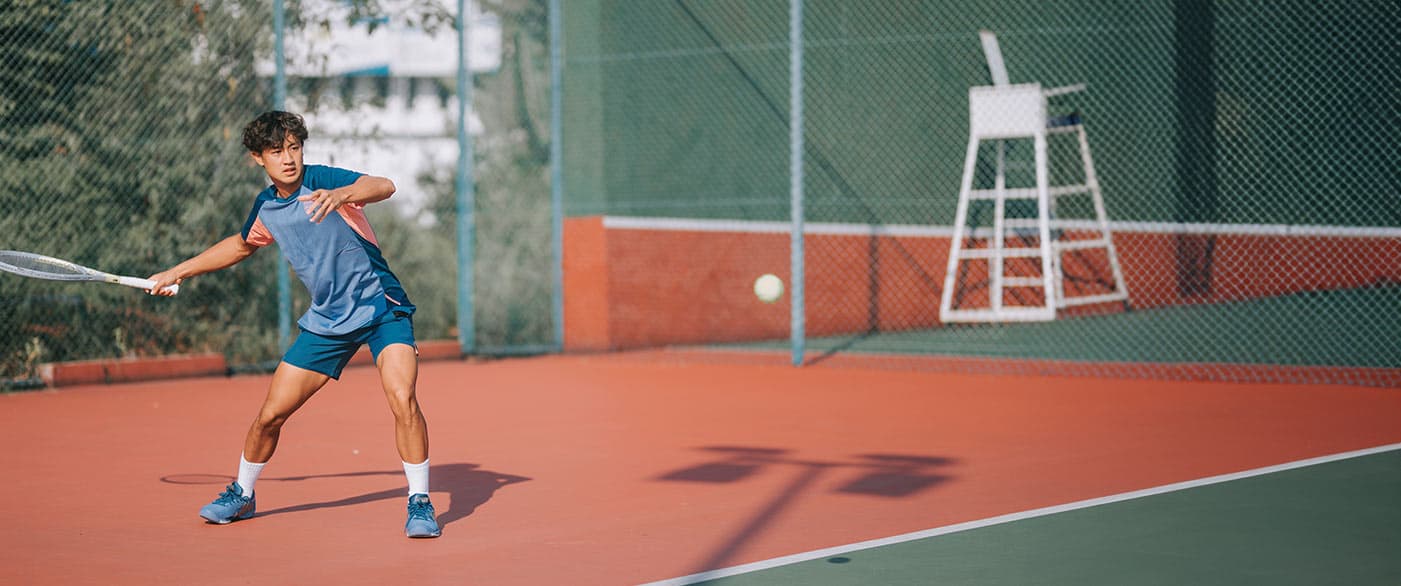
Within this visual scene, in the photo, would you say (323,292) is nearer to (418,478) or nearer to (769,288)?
(418,478)

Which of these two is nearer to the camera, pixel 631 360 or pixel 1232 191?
pixel 631 360

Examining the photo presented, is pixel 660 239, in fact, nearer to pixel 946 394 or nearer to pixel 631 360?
pixel 631 360

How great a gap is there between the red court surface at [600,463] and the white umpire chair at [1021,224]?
2.47 m

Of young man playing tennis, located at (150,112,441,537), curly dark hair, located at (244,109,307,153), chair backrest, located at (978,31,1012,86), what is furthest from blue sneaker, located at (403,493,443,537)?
chair backrest, located at (978,31,1012,86)

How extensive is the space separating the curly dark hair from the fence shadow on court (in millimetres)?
2302

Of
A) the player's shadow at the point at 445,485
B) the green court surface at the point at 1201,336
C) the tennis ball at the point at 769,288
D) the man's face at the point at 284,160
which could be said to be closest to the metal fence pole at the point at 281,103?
the tennis ball at the point at 769,288

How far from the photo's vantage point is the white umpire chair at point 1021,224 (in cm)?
1441

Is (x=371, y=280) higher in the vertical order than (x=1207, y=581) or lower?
higher

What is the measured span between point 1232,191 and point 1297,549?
10444 millimetres

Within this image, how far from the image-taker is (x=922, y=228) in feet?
51.8

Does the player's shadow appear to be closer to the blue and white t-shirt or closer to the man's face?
the blue and white t-shirt

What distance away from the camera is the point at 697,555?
561 cm

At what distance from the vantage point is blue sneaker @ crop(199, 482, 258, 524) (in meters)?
6.28

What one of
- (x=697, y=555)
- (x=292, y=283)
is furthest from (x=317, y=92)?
(x=697, y=555)
